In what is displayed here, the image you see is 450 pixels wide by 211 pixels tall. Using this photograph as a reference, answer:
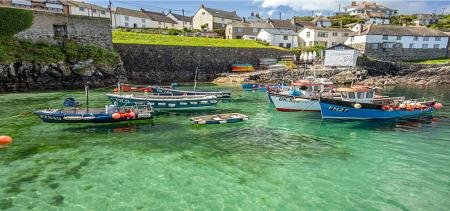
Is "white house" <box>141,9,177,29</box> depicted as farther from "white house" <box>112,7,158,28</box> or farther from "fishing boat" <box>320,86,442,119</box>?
"fishing boat" <box>320,86,442,119</box>

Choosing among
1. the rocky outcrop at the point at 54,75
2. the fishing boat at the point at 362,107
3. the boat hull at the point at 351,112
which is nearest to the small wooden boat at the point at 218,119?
the boat hull at the point at 351,112

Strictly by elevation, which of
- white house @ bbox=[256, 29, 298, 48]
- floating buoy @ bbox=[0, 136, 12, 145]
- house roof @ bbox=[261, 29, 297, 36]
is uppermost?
house roof @ bbox=[261, 29, 297, 36]

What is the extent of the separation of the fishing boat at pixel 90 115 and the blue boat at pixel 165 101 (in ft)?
12.9

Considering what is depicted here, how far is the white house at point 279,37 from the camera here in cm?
7119

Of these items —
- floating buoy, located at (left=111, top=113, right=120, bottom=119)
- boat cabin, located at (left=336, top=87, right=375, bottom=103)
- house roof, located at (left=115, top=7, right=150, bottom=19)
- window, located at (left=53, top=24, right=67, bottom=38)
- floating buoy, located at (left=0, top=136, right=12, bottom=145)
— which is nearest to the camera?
floating buoy, located at (left=0, top=136, right=12, bottom=145)

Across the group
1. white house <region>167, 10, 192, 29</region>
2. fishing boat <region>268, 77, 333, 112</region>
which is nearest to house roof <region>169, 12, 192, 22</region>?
white house <region>167, 10, 192, 29</region>

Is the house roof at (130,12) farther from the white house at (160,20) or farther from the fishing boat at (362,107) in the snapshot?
the fishing boat at (362,107)

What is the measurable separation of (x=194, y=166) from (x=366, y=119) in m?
16.2

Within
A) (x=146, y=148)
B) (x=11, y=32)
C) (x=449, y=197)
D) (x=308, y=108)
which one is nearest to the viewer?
(x=449, y=197)

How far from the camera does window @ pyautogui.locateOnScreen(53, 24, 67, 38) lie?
1714 inches

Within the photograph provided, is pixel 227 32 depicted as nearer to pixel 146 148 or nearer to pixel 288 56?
pixel 288 56

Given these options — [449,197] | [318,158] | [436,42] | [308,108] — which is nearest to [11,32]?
[308,108]

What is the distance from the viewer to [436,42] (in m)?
66.1

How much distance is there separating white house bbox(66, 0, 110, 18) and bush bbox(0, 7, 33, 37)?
26313 mm
